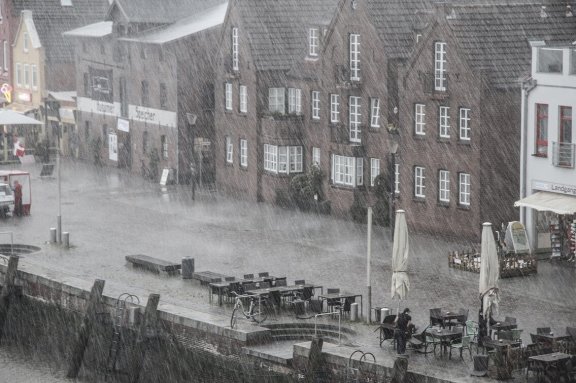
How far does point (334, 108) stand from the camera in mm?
58875

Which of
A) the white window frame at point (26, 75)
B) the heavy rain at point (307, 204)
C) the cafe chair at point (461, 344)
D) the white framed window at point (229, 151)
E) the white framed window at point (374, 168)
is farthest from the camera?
the white window frame at point (26, 75)

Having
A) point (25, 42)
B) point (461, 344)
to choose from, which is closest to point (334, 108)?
point (461, 344)

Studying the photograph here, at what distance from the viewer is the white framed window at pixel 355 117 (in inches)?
2266

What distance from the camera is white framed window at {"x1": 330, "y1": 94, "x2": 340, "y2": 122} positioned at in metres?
58.6

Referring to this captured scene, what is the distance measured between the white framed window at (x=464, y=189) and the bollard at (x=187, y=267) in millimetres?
11826

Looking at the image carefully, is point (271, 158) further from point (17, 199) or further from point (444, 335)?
point (444, 335)

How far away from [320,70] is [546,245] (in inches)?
604

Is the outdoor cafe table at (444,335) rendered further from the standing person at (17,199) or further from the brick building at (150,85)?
the brick building at (150,85)

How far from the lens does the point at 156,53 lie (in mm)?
70688

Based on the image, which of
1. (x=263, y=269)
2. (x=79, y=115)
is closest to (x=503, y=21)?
(x=263, y=269)

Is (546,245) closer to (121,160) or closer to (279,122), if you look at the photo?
(279,122)

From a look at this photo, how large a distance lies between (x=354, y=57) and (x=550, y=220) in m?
12.9

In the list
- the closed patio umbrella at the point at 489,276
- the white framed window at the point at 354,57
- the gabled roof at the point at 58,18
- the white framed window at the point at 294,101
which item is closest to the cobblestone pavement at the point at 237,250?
the closed patio umbrella at the point at 489,276

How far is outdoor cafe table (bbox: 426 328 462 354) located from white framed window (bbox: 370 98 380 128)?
2355cm
